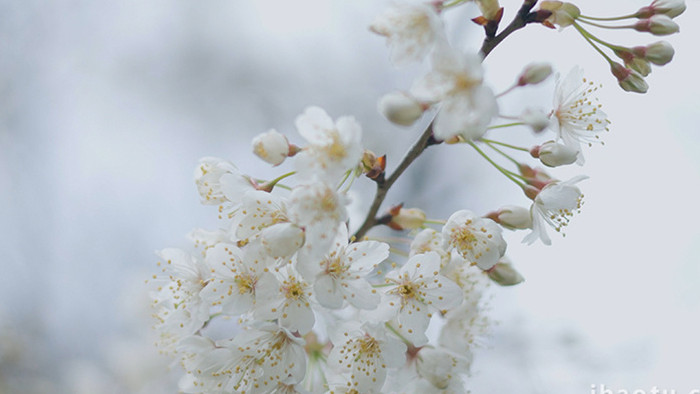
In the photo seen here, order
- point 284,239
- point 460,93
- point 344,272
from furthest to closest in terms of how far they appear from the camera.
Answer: point 344,272, point 284,239, point 460,93

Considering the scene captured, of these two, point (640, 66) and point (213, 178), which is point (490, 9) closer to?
point (640, 66)

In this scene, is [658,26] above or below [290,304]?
above

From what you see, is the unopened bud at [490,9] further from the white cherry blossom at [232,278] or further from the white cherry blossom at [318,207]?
the white cherry blossom at [232,278]

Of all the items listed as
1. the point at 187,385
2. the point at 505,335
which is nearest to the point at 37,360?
the point at 187,385

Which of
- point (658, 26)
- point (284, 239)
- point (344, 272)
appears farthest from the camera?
point (658, 26)

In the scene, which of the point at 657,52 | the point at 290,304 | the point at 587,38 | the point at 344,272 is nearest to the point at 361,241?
the point at 344,272

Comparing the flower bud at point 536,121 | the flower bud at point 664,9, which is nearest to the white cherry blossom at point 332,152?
the flower bud at point 536,121
